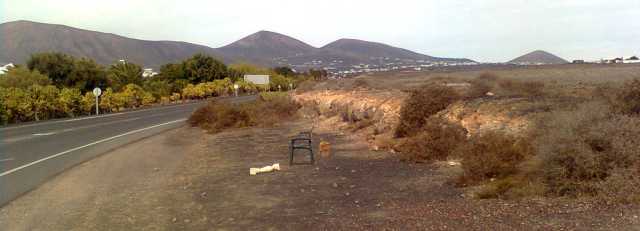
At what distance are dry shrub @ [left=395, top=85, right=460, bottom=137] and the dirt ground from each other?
169cm

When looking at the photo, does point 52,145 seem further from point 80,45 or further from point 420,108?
point 80,45

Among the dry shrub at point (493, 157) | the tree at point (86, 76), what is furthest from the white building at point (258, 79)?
the dry shrub at point (493, 157)

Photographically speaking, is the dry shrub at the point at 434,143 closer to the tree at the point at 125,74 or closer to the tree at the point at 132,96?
the tree at the point at 132,96

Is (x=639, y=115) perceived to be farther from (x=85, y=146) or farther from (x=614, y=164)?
(x=85, y=146)

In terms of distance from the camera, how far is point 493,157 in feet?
35.9

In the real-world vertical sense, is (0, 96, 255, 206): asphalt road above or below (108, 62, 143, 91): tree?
below

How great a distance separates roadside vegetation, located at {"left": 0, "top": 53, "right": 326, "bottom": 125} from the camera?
119 ft

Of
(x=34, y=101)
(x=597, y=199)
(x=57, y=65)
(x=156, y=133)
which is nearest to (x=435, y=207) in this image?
(x=597, y=199)

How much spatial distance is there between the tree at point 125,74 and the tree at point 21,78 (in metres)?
14.3

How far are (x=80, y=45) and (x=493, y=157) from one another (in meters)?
160

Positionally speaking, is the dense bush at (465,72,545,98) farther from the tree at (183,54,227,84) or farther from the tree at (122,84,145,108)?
the tree at (183,54,227,84)

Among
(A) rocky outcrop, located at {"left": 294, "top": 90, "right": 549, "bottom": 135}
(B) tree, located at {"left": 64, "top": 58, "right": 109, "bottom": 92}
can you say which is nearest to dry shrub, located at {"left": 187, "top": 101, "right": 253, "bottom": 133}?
(A) rocky outcrop, located at {"left": 294, "top": 90, "right": 549, "bottom": 135}

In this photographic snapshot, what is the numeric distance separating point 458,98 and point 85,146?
11807mm

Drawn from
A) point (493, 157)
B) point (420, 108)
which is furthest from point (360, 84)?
point (493, 157)
